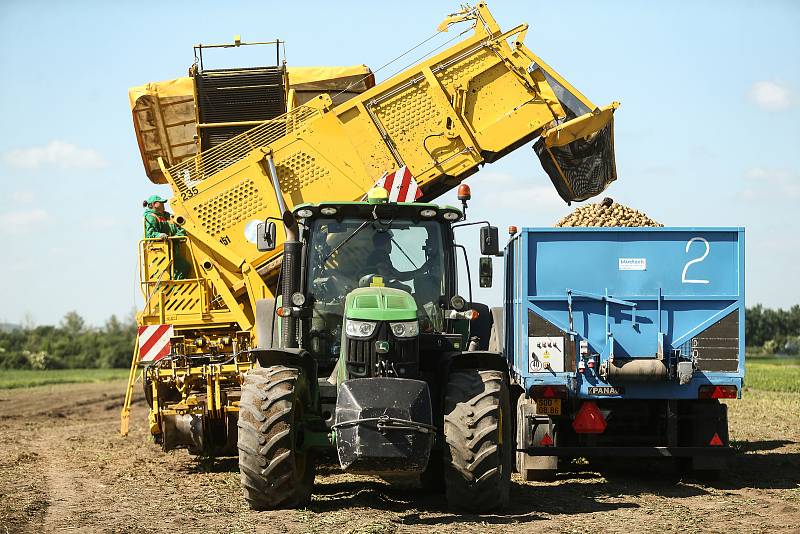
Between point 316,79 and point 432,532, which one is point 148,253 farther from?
point 432,532

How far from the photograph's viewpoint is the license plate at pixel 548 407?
1149 centimetres

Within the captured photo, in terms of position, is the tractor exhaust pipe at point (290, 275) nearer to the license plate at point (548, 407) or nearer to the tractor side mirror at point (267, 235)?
the tractor side mirror at point (267, 235)

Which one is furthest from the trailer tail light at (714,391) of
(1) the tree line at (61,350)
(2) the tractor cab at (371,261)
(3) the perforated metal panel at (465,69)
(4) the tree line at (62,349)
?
(1) the tree line at (61,350)

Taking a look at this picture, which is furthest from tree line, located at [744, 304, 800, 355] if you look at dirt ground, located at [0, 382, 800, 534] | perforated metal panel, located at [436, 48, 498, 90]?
perforated metal panel, located at [436, 48, 498, 90]

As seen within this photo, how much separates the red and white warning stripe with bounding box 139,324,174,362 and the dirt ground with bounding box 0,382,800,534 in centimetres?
133

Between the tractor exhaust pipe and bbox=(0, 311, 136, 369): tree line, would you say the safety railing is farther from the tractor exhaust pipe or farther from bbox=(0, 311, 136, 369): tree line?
bbox=(0, 311, 136, 369): tree line

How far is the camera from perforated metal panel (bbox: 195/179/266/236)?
13305 mm

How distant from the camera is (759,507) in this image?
9898 mm

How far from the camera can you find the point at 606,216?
13453mm

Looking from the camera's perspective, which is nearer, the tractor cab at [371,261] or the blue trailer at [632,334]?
the tractor cab at [371,261]

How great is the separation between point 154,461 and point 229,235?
3.04 meters

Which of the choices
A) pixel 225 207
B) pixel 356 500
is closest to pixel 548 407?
pixel 356 500

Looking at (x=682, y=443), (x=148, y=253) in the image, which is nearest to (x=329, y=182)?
(x=148, y=253)

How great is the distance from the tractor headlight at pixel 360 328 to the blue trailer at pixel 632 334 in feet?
8.56
